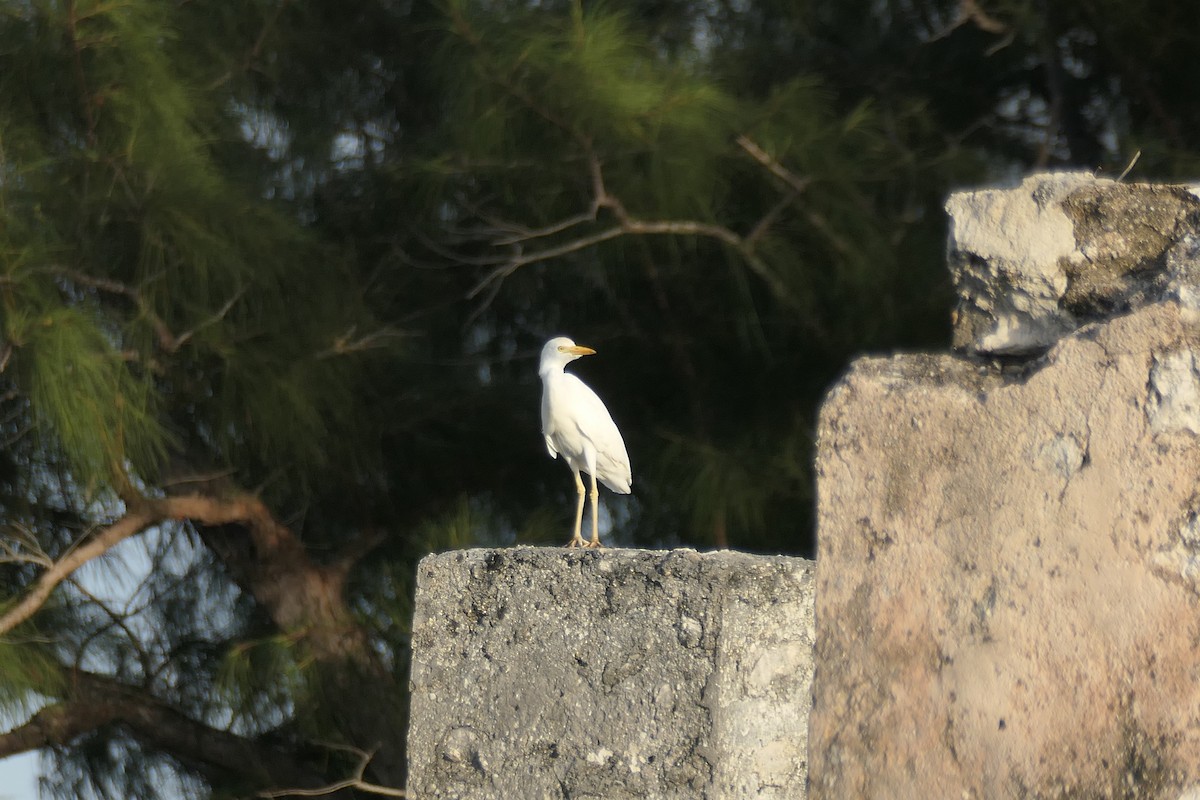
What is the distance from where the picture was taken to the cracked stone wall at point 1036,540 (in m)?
0.98

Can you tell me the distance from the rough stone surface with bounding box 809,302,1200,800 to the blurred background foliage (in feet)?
7.06

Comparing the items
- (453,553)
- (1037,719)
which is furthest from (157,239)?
(1037,719)

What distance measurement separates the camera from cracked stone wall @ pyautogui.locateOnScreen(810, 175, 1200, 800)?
984mm

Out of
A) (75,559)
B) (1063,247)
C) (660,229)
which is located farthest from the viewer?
(75,559)

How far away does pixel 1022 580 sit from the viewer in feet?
3.31

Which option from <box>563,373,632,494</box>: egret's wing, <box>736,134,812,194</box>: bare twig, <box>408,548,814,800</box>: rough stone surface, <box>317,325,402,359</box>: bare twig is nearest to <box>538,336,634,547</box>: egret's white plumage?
<box>563,373,632,494</box>: egret's wing

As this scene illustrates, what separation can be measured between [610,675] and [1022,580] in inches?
16.3

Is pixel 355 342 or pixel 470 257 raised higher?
pixel 470 257

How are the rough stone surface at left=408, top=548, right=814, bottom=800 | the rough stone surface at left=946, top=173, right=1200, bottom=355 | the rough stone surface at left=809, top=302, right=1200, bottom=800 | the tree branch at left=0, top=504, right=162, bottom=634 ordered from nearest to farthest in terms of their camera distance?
1. the rough stone surface at left=809, top=302, right=1200, bottom=800
2. the rough stone surface at left=946, top=173, right=1200, bottom=355
3. the rough stone surface at left=408, top=548, right=814, bottom=800
4. the tree branch at left=0, top=504, right=162, bottom=634

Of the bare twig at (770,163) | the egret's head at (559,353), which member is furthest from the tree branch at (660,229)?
the egret's head at (559,353)

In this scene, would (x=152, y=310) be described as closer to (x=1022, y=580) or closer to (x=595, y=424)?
(x=595, y=424)

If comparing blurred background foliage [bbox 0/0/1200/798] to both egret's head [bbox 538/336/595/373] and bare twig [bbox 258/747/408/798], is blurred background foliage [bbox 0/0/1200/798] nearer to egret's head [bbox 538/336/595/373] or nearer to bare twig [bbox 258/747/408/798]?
bare twig [bbox 258/747/408/798]

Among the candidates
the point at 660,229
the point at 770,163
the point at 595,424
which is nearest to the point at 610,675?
the point at 595,424

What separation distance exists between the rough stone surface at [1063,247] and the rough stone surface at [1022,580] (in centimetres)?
7
